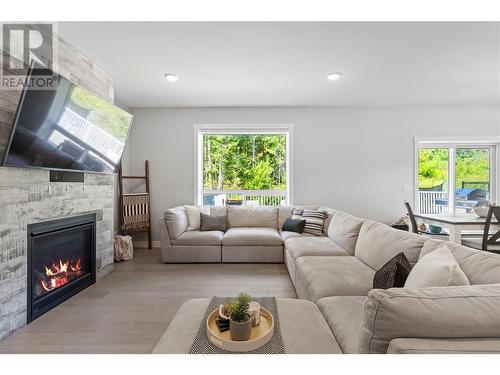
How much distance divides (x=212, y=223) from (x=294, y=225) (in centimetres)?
129

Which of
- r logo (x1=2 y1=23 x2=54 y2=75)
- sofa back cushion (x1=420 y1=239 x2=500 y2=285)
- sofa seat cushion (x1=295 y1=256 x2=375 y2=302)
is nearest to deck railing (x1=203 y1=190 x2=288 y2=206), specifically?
sofa seat cushion (x1=295 y1=256 x2=375 y2=302)

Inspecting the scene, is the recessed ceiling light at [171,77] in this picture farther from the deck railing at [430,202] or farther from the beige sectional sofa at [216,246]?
the deck railing at [430,202]

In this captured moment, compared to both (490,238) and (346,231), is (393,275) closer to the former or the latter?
(346,231)

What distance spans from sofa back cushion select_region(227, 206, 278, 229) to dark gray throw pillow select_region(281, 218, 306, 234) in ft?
0.94

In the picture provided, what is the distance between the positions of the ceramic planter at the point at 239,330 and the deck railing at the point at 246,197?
3.40m

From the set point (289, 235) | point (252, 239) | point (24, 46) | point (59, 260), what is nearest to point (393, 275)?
point (289, 235)

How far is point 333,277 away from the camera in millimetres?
1900

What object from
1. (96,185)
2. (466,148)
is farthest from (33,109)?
(466,148)

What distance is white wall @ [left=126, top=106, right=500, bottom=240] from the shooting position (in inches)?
173

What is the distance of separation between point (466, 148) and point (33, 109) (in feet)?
20.1

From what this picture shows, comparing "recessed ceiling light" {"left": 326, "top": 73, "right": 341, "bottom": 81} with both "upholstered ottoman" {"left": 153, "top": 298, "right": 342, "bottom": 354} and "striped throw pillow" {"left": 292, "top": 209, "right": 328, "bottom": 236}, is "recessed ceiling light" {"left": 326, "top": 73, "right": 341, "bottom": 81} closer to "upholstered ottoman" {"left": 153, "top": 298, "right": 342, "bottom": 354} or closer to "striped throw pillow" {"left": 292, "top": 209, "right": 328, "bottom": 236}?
"striped throw pillow" {"left": 292, "top": 209, "right": 328, "bottom": 236}

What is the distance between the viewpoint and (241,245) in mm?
3523

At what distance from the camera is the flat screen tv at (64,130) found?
173 cm
